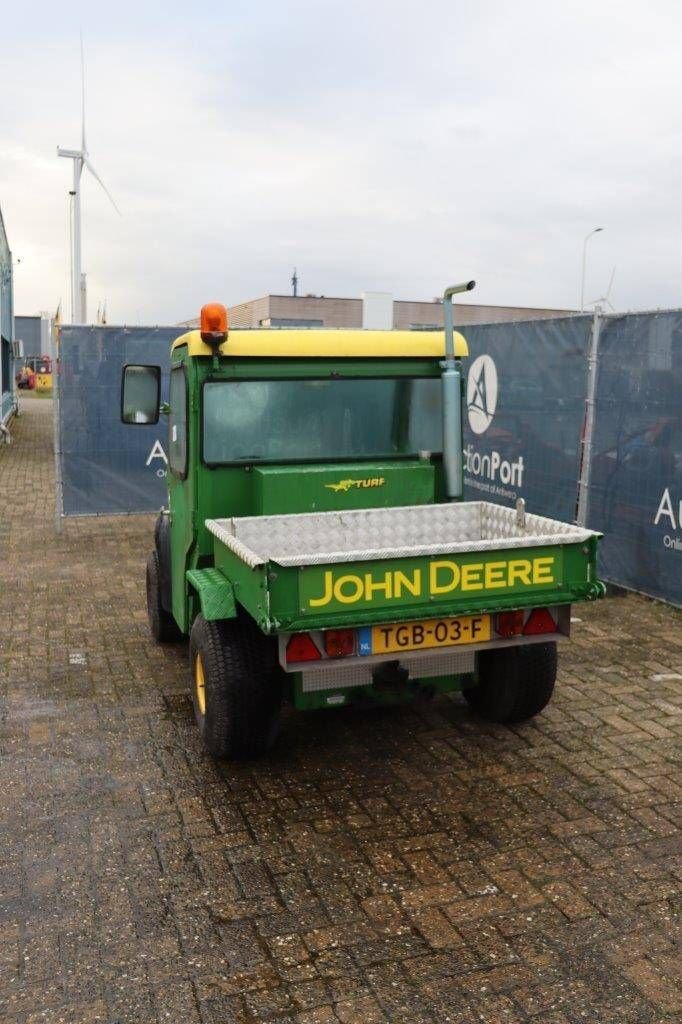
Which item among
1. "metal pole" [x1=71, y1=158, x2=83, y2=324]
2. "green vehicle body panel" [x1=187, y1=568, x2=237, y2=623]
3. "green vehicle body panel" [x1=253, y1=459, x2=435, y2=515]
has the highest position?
"metal pole" [x1=71, y1=158, x2=83, y2=324]

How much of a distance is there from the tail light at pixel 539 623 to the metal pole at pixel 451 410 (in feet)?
4.23

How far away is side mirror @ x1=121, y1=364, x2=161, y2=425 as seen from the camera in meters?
6.71

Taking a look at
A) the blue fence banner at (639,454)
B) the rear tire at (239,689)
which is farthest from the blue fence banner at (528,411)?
the rear tire at (239,689)

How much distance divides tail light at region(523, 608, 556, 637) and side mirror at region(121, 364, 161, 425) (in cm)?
325

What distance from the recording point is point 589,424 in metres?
9.22

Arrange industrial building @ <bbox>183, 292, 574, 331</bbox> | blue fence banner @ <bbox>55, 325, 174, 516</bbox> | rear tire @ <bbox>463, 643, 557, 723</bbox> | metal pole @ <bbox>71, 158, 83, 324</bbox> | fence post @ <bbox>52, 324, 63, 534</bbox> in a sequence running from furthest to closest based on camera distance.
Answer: industrial building @ <bbox>183, 292, 574, 331</bbox>
metal pole @ <bbox>71, 158, 83, 324</bbox>
blue fence banner @ <bbox>55, 325, 174, 516</bbox>
fence post @ <bbox>52, 324, 63, 534</bbox>
rear tire @ <bbox>463, 643, 557, 723</bbox>

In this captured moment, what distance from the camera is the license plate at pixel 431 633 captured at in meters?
4.55

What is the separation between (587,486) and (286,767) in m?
5.36

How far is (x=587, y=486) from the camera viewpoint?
9.34 meters

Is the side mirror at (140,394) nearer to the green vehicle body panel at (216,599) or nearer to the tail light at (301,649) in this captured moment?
the green vehicle body panel at (216,599)

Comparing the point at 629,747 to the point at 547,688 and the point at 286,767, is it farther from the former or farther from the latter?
the point at 286,767

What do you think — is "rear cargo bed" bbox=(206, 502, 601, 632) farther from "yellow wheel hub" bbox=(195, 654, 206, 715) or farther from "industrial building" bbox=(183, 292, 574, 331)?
"industrial building" bbox=(183, 292, 574, 331)

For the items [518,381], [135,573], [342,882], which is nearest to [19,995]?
[342,882]

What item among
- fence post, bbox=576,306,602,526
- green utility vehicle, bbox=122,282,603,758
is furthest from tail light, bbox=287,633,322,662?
fence post, bbox=576,306,602,526
